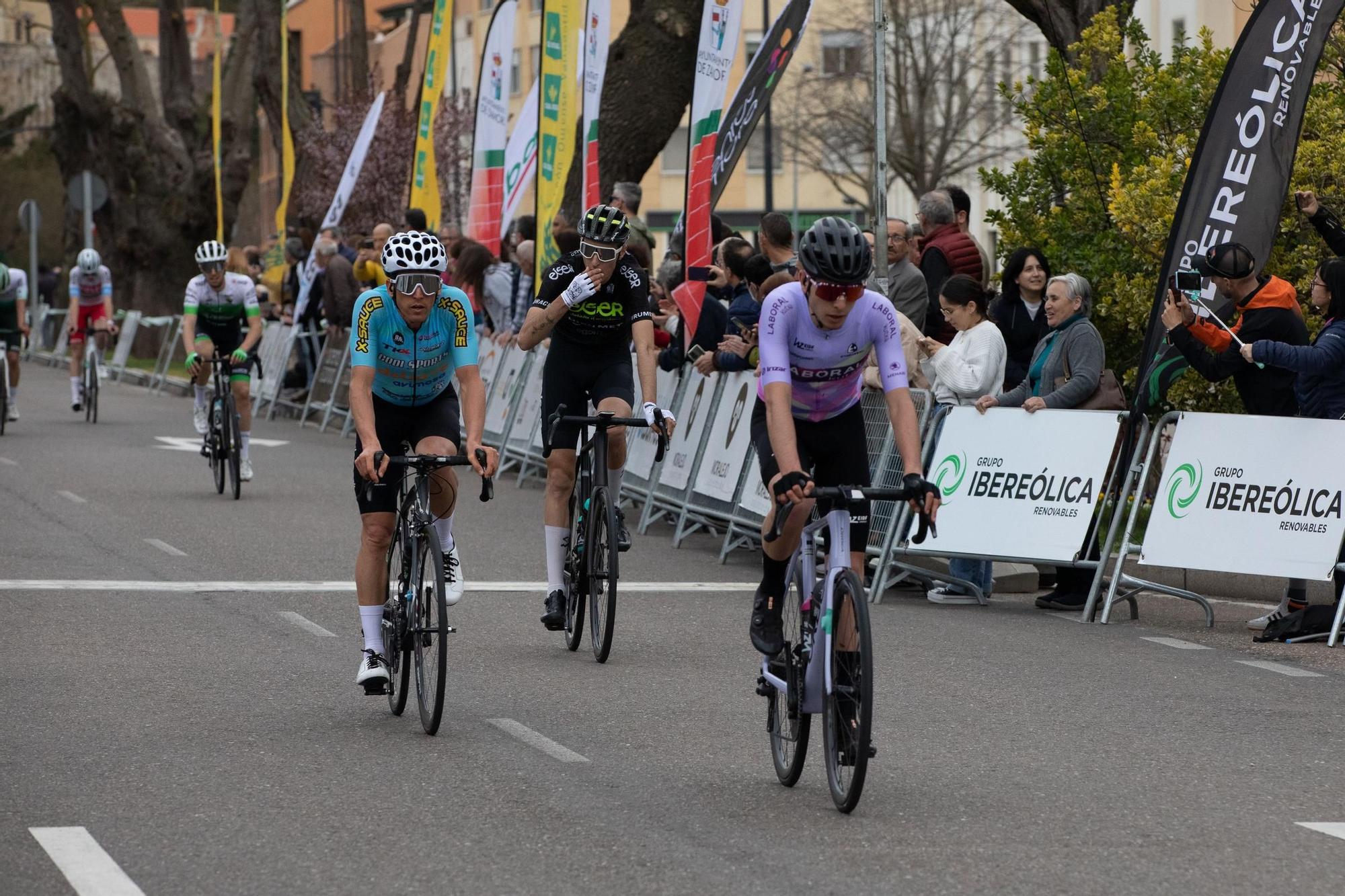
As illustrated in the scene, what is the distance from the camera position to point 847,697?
22.6ft

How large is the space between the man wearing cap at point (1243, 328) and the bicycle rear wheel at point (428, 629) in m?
4.60

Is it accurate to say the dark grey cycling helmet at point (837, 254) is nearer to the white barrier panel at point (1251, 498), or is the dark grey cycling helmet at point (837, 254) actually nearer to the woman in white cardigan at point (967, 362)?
the white barrier panel at point (1251, 498)

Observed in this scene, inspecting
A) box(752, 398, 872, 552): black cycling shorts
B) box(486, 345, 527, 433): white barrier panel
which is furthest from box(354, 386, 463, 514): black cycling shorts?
box(486, 345, 527, 433): white barrier panel

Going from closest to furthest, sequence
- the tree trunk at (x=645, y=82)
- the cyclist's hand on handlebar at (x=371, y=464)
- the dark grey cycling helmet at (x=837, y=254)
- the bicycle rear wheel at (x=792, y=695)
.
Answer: the dark grey cycling helmet at (x=837, y=254), the bicycle rear wheel at (x=792, y=695), the cyclist's hand on handlebar at (x=371, y=464), the tree trunk at (x=645, y=82)

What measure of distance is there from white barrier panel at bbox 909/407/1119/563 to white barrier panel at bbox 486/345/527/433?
7647 mm

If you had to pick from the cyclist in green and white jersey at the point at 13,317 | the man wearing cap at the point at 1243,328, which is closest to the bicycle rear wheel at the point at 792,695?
the man wearing cap at the point at 1243,328

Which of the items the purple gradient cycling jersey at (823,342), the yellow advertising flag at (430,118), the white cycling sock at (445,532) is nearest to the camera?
the purple gradient cycling jersey at (823,342)

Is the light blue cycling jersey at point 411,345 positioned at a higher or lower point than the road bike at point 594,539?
→ higher

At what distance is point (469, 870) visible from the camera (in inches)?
243

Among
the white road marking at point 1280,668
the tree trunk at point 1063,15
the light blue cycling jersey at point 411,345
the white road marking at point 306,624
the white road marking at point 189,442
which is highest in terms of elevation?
the tree trunk at point 1063,15

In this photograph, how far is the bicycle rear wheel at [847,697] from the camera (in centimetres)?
670

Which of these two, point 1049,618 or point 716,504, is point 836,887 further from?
point 716,504

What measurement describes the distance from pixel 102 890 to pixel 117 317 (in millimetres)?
37523

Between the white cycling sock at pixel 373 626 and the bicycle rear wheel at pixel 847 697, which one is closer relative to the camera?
the bicycle rear wheel at pixel 847 697
